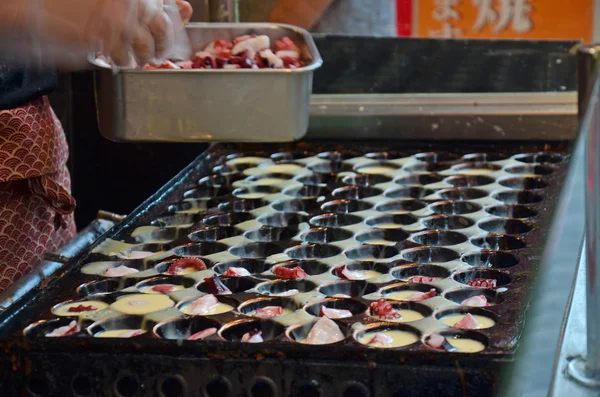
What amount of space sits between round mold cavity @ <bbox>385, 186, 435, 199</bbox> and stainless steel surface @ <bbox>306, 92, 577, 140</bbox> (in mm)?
600

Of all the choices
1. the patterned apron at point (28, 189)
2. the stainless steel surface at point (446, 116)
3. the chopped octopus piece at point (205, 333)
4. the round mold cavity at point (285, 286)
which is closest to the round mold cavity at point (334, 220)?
the round mold cavity at point (285, 286)

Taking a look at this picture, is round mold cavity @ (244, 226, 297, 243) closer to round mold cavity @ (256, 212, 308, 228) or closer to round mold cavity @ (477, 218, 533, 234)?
round mold cavity @ (256, 212, 308, 228)

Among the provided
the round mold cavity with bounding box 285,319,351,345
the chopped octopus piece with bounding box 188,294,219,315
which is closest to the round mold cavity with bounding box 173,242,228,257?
the chopped octopus piece with bounding box 188,294,219,315

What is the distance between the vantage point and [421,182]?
9.94ft

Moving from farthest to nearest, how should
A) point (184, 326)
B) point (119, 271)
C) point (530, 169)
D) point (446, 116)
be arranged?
point (446, 116), point (530, 169), point (119, 271), point (184, 326)

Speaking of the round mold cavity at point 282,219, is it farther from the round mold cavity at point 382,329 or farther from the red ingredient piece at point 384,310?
the round mold cavity at point 382,329

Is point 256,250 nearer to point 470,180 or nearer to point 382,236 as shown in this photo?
point 382,236

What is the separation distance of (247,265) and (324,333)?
53cm

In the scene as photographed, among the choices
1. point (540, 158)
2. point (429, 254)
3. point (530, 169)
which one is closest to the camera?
point (429, 254)

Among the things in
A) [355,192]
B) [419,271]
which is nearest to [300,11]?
[355,192]

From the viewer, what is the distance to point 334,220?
8.63ft

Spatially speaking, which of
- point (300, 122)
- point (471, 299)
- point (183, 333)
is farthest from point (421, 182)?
point (183, 333)

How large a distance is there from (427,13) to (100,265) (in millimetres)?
1969

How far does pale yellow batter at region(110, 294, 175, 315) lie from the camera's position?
1974mm
